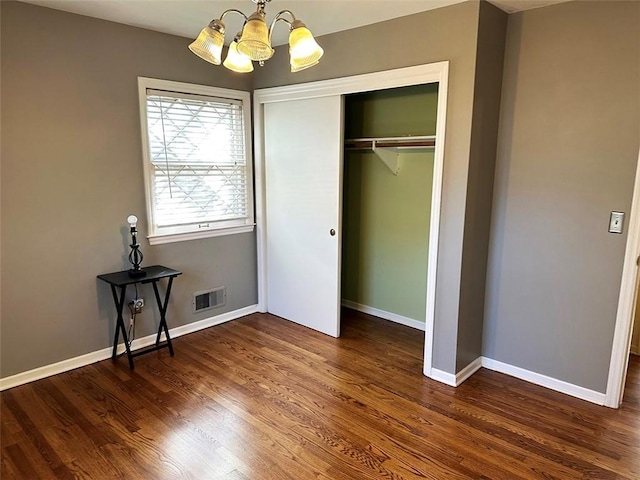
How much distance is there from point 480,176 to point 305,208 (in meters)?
1.50

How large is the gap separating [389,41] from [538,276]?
6.16 ft

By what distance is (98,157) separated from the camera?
2.98m

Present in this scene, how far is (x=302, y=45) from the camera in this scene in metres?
1.78

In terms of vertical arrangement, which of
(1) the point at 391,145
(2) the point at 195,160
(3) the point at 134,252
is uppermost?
(1) the point at 391,145

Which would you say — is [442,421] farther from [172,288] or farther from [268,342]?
[172,288]

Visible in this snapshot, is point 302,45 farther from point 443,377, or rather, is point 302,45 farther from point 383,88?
point 443,377

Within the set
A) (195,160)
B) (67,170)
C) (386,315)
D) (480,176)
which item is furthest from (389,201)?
(67,170)

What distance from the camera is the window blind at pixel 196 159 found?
3.29 metres

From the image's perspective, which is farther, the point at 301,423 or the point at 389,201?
the point at 389,201

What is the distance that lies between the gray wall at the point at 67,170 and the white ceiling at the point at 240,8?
0.17m

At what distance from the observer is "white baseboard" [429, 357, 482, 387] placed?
288cm

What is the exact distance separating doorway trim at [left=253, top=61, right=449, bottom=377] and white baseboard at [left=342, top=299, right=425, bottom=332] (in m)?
0.89

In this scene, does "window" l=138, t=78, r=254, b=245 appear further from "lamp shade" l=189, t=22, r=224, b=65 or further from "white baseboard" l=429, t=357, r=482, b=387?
"white baseboard" l=429, t=357, r=482, b=387

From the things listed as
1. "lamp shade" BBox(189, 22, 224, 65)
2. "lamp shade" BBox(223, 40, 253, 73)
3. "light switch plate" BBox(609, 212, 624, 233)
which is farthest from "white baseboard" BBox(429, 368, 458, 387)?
"lamp shade" BBox(189, 22, 224, 65)
